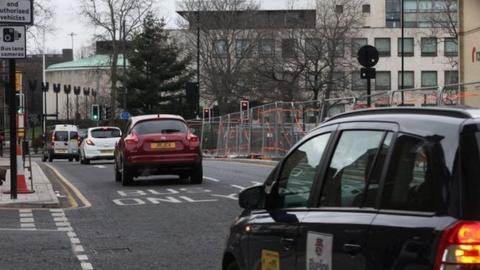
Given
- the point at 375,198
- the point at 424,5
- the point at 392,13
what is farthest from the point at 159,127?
the point at 424,5

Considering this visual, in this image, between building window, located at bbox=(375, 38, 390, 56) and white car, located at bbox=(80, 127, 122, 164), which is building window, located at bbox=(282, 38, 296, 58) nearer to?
building window, located at bbox=(375, 38, 390, 56)

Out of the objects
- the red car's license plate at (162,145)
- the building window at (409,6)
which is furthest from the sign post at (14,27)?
the building window at (409,6)

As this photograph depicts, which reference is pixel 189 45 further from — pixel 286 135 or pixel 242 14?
pixel 286 135

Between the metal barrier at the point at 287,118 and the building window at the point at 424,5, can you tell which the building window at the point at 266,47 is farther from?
the building window at the point at 424,5

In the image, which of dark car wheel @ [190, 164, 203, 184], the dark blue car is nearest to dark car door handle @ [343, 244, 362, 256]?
the dark blue car

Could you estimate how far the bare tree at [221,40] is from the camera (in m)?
79.8

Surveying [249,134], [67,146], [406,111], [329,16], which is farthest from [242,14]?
[406,111]

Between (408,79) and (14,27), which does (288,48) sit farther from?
(14,27)

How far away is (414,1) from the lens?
100062 mm

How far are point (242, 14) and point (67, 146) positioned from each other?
39.9m

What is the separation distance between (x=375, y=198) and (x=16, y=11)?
1203cm

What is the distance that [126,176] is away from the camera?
735 inches

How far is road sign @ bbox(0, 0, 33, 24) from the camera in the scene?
47.3 feet

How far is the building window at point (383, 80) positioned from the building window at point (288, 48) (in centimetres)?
2820
